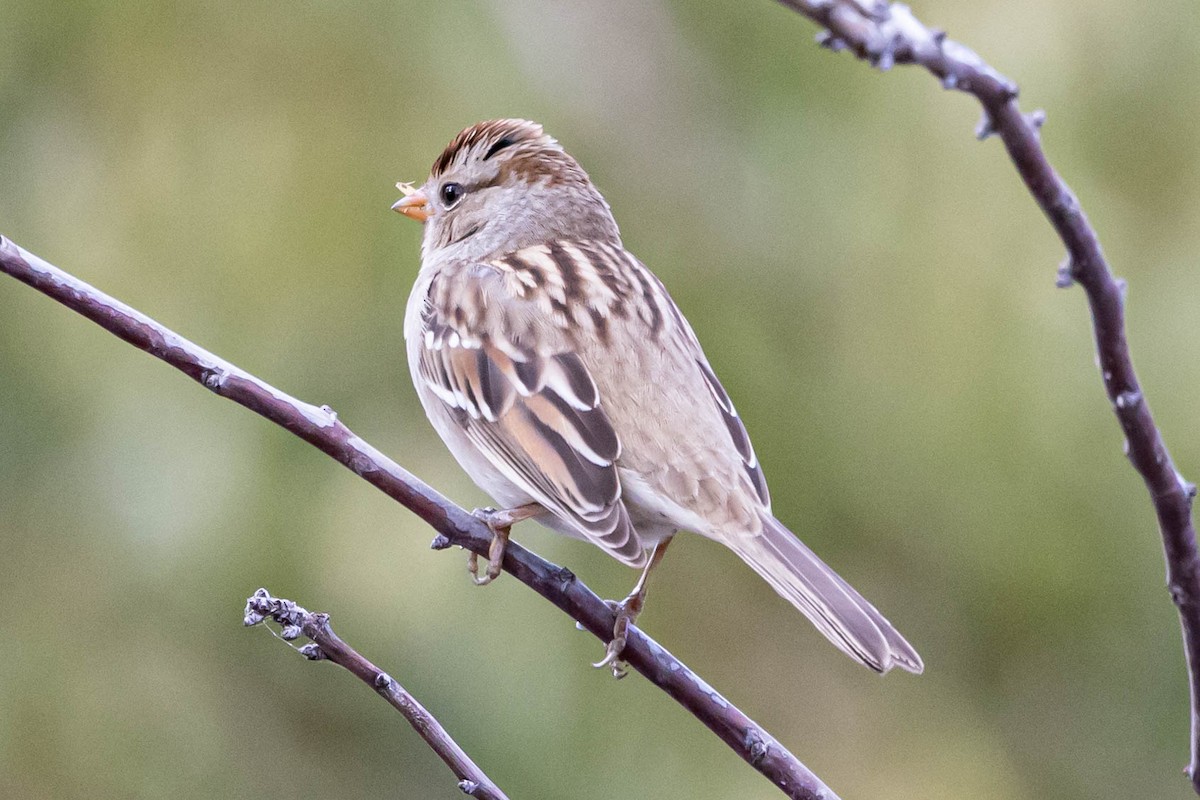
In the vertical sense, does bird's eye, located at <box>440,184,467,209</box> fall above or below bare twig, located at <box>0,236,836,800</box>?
above

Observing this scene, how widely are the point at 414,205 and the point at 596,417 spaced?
1139 mm

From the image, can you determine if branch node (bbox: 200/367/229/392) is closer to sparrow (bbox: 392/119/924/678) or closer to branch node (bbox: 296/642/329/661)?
branch node (bbox: 296/642/329/661)

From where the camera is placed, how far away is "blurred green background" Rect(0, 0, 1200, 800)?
3.80 meters

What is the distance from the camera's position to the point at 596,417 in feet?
8.74

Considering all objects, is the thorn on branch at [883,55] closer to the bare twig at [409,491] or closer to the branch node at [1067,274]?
the branch node at [1067,274]

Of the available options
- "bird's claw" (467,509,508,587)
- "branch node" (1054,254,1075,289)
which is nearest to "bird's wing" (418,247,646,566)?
"bird's claw" (467,509,508,587)

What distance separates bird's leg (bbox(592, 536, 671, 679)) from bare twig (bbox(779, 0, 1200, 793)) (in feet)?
3.12

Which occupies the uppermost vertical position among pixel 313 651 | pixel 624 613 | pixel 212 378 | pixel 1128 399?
pixel 1128 399

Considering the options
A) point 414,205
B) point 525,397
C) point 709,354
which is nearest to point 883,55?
point 525,397

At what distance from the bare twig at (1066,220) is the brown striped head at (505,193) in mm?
2209

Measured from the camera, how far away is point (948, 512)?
428 centimetres

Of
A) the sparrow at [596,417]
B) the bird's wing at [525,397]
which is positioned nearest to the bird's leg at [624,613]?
the sparrow at [596,417]

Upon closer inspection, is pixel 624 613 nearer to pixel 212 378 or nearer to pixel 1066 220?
pixel 212 378

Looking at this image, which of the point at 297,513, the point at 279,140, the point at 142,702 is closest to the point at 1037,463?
the point at 297,513
